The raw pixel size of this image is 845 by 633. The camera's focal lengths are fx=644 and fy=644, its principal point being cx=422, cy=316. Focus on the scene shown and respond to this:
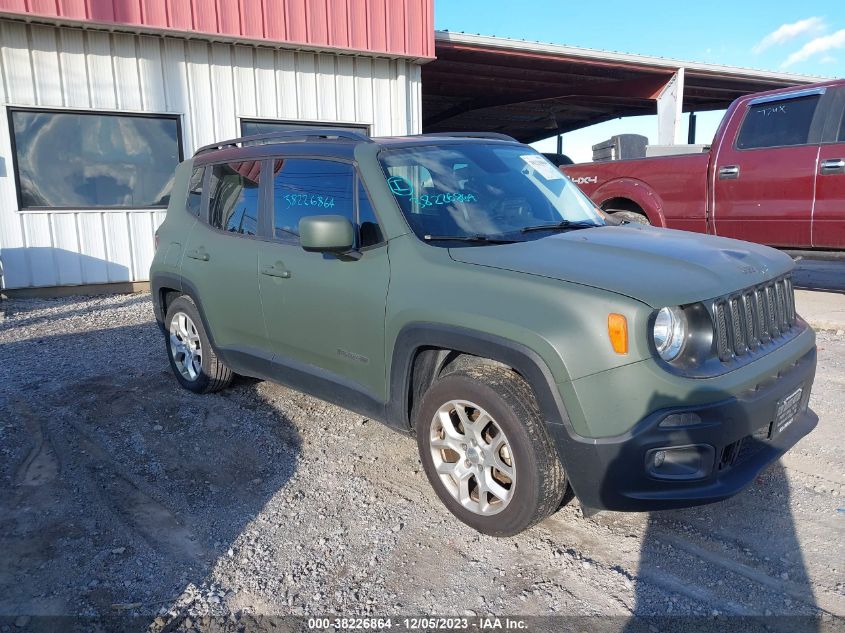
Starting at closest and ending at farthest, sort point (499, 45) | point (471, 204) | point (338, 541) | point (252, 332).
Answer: point (338, 541) < point (471, 204) < point (252, 332) < point (499, 45)

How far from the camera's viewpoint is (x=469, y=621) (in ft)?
8.03

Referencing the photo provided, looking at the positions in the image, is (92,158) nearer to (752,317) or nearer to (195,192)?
(195,192)

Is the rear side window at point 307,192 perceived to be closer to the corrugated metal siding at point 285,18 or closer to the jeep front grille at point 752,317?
the jeep front grille at point 752,317

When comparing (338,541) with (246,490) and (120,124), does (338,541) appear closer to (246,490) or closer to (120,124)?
(246,490)

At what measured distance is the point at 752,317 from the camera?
115 inches

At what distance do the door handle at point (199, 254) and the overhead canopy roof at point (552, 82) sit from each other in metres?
7.68

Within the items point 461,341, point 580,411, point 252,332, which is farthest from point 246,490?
point 580,411

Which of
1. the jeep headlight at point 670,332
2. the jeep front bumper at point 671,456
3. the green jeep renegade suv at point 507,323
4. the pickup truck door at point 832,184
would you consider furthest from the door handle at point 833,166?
the jeep headlight at point 670,332

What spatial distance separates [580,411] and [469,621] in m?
0.90

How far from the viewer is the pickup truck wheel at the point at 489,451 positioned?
269 cm

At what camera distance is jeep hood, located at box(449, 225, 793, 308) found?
8.53ft

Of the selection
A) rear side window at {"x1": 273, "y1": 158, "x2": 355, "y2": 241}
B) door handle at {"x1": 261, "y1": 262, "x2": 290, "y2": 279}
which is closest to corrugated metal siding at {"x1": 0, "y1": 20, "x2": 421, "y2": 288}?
rear side window at {"x1": 273, "y1": 158, "x2": 355, "y2": 241}

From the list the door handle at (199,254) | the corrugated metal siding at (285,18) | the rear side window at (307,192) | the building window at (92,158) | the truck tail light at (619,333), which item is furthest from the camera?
the building window at (92,158)

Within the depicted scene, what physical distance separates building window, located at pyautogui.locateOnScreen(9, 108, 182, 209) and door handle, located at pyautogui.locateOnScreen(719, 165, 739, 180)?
23.9 feet
